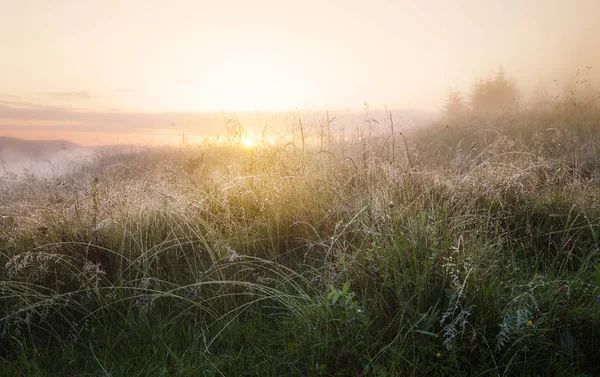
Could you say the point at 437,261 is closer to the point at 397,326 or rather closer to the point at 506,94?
the point at 397,326

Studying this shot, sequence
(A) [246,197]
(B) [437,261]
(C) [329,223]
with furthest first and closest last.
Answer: (A) [246,197] < (C) [329,223] < (B) [437,261]

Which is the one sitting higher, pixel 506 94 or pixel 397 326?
pixel 506 94

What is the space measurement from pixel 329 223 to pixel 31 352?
2065 millimetres

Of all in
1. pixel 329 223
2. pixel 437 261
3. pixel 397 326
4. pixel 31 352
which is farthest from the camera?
pixel 329 223

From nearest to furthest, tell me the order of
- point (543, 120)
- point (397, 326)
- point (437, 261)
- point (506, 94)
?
point (397, 326)
point (437, 261)
point (543, 120)
point (506, 94)

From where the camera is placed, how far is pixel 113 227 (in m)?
3.71

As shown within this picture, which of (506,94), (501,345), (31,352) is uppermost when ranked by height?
(506,94)

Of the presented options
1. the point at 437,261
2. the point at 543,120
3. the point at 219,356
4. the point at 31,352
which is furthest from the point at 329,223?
the point at 543,120

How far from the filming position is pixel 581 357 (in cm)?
199

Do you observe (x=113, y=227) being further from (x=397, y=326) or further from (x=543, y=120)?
(x=543, y=120)

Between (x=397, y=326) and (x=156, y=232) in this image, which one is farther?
(x=156, y=232)

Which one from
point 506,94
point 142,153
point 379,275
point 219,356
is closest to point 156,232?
point 219,356

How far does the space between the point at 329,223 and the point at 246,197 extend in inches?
36.3

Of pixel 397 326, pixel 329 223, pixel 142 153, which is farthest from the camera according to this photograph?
pixel 142 153
